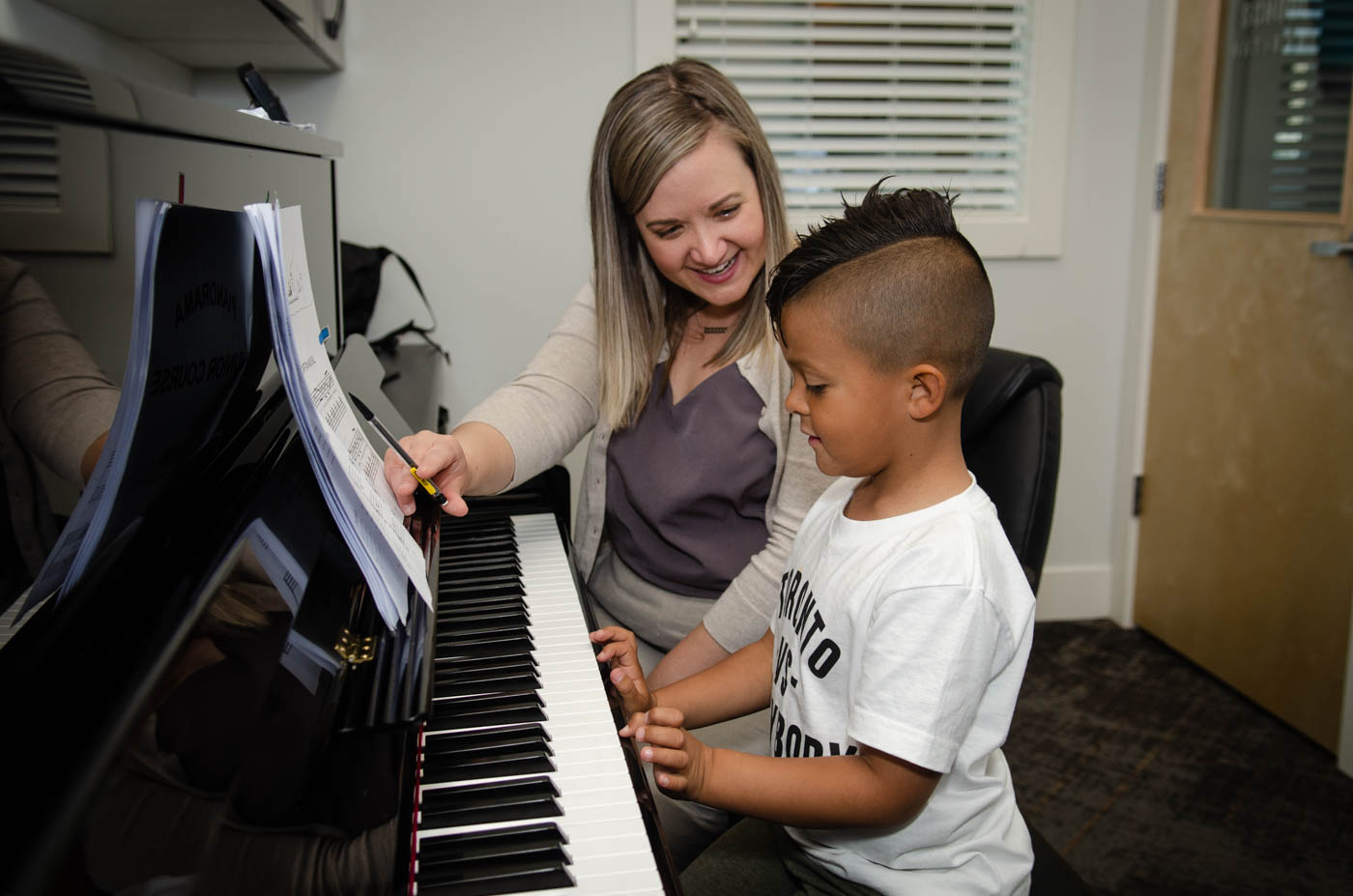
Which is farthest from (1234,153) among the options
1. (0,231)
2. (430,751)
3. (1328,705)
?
(0,231)

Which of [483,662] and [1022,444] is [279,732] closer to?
[483,662]

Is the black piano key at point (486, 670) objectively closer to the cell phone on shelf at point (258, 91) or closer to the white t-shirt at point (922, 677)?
the white t-shirt at point (922, 677)

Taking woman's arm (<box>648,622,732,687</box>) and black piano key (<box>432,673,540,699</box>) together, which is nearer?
black piano key (<box>432,673,540,699</box>)

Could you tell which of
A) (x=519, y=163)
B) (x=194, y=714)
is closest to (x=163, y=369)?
(x=194, y=714)

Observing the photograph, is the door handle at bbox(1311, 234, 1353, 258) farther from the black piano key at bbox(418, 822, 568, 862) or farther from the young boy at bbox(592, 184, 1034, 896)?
the black piano key at bbox(418, 822, 568, 862)

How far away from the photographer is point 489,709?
2.79 feet

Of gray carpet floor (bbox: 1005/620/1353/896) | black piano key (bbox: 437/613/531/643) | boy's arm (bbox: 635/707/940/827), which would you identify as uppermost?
black piano key (bbox: 437/613/531/643)

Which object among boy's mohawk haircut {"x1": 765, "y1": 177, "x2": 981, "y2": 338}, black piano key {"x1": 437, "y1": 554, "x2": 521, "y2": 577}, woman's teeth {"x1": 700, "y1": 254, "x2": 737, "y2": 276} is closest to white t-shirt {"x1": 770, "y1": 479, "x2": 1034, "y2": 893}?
boy's mohawk haircut {"x1": 765, "y1": 177, "x2": 981, "y2": 338}

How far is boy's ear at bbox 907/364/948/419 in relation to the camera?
89 cm

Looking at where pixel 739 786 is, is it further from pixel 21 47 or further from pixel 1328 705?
pixel 1328 705

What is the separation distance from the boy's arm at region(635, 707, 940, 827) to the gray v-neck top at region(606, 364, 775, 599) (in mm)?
566

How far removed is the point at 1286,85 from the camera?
2244 millimetres

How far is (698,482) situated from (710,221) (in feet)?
1.14

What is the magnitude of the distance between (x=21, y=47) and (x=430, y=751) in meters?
0.52
